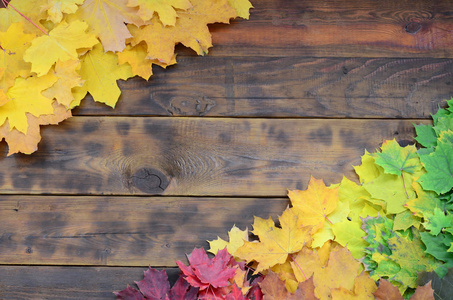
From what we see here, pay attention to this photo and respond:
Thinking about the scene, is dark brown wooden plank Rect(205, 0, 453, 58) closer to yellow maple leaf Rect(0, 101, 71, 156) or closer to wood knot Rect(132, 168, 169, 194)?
wood knot Rect(132, 168, 169, 194)

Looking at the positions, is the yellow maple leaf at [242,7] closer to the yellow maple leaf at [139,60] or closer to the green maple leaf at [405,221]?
the yellow maple leaf at [139,60]

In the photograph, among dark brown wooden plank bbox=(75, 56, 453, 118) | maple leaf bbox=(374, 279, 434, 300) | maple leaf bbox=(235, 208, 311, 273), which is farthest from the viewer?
dark brown wooden plank bbox=(75, 56, 453, 118)

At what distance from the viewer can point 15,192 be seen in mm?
1111

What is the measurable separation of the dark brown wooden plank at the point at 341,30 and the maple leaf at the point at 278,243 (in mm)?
495

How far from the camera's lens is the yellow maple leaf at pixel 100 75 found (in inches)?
43.8

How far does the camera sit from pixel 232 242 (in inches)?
42.6

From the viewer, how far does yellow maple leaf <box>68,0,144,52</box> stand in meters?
1.09

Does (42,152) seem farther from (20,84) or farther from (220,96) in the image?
(220,96)

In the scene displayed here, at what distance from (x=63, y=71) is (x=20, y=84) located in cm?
13

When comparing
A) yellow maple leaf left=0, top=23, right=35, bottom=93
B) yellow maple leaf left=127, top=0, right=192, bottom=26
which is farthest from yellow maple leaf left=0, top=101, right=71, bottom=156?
yellow maple leaf left=127, top=0, right=192, bottom=26

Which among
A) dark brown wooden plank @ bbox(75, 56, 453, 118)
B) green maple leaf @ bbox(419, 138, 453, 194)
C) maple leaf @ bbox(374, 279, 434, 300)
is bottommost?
maple leaf @ bbox(374, 279, 434, 300)

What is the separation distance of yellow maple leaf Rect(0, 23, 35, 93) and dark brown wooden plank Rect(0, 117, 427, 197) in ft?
0.53

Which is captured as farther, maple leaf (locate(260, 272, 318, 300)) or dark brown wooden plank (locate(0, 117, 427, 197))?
dark brown wooden plank (locate(0, 117, 427, 197))

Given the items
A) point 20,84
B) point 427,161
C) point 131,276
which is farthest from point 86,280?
point 427,161
